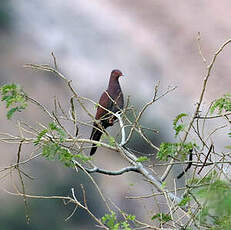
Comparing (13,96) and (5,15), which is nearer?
(13,96)

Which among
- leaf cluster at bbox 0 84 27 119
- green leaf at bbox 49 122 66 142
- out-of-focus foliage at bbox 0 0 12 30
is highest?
out-of-focus foliage at bbox 0 0 12 30

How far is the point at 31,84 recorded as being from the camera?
25.1 ft

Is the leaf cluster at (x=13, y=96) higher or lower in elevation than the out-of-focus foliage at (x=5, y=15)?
lower

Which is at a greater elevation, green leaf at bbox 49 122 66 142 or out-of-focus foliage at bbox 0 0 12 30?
out-of-focus foliage at bbox 0 0 12 30

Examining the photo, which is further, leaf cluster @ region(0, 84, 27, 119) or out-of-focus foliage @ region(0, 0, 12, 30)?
out-of-focus foliage @ region(0, 0, 12, 30)

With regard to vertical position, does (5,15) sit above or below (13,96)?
above

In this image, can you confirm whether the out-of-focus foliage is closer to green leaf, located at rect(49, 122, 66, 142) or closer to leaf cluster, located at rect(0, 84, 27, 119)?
leaf cluster, located at rect(0, 84, 27, 119)

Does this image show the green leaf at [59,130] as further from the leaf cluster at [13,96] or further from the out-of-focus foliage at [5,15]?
the out-of-focus foliage at [5,15]

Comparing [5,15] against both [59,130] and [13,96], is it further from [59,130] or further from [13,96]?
[59,130]

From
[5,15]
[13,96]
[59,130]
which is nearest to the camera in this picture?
[59,130]

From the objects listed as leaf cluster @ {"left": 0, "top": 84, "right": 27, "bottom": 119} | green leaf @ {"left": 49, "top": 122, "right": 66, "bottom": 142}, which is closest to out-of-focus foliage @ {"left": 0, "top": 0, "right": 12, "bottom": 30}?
leaf cluster @ {"left": 0, "top": 84, "right": 27, "bottom": 119}

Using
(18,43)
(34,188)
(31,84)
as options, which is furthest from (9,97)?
(18,43)

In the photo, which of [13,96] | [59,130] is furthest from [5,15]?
[59,130]

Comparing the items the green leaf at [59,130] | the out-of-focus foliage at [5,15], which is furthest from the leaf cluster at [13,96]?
the out-of-focus foliage at [5,15]
